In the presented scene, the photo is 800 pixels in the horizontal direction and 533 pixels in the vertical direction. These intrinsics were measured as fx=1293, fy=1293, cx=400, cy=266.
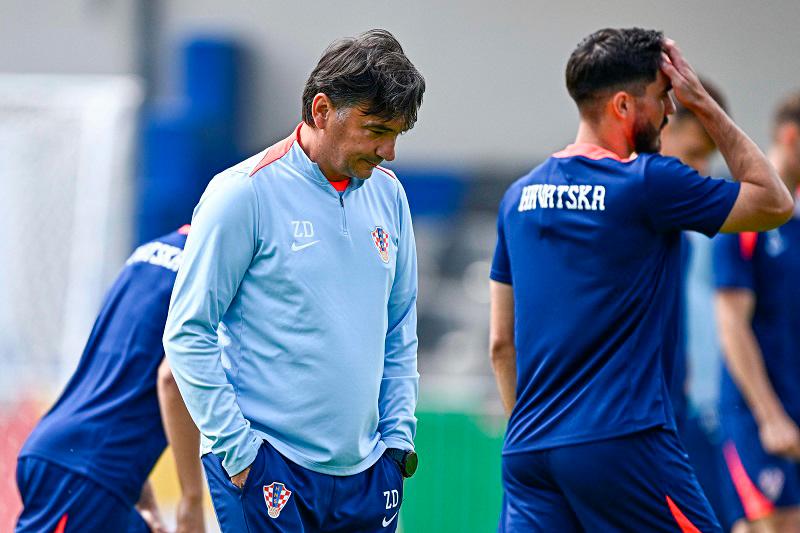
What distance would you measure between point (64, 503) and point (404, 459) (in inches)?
45.7

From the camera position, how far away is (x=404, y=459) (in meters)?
3.67

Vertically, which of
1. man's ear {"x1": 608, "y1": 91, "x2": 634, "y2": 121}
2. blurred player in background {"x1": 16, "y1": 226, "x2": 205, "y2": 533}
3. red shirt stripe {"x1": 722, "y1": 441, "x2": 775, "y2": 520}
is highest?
man's ear {"x1": 608, "y1": 91, "x2": 634, "y2": 121}

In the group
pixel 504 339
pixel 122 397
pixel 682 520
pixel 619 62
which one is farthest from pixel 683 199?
pixel 122 397

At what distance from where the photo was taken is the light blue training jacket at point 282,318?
3.31 metres

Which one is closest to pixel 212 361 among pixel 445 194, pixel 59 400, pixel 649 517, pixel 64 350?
pixel 59 400

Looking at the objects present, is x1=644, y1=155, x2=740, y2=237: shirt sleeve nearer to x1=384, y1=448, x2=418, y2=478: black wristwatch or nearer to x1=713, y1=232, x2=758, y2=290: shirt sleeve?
x1=384, y1=448, x2=418, y2=478: black wristwatch

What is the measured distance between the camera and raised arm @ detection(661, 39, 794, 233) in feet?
12.8

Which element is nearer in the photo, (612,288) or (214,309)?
(214,309)

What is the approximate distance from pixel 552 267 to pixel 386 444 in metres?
0.81

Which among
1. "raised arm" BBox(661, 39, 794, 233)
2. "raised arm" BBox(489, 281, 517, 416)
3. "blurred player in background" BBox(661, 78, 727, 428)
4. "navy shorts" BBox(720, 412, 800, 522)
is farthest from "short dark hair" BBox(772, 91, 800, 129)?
"raised arm" BBox(489, 281, 517, 416)

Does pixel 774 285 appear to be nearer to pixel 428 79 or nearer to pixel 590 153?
pixel 590 153

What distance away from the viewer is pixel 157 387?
13.4 ft

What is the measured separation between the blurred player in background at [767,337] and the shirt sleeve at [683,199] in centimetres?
Result: 210

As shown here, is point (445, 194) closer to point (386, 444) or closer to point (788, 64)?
point (788, 64)
